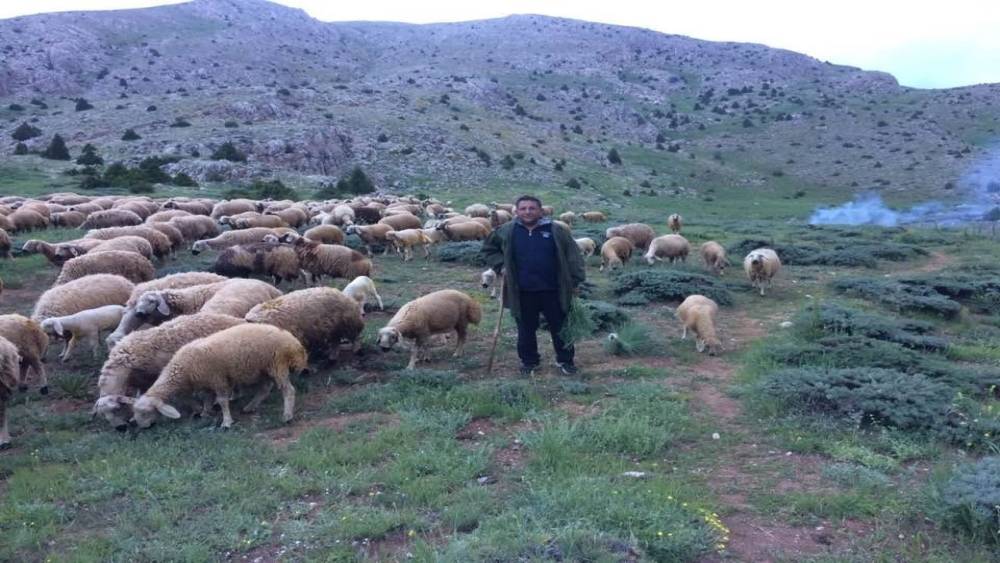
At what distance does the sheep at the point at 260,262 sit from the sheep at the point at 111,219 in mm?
6565

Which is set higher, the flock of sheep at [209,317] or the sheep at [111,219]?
the flock of sheep at [209,317]

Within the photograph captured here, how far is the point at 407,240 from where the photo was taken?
18.8 m

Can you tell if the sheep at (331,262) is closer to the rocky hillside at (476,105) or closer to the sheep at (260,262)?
the sheep at (260,262)

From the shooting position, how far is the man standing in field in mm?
8914

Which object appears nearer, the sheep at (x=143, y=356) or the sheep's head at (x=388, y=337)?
the sheep at (x=143, y=356)

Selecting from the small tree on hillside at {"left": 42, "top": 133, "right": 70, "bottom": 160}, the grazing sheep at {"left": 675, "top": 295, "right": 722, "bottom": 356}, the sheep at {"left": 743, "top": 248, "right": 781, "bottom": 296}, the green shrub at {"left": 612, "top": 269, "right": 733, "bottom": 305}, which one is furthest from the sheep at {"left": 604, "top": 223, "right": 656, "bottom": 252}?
the small tree on hillside at {"left": 42, "top": 133, "right": 70, "bottom": 160}

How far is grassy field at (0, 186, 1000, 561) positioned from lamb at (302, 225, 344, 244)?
8.28m

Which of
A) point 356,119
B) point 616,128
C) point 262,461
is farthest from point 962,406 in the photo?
point 616,128

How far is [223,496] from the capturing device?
225 inches

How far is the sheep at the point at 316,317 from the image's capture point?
9094mm

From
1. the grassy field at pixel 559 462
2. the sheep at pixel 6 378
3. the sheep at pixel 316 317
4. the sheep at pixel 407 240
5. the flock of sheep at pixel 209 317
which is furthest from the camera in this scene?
the sheep at pixel 407 240

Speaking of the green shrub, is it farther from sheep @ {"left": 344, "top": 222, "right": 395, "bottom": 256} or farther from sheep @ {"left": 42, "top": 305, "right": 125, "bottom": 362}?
sheep @ {"left": 42, "top": 305, "right": 125, "bottom": 362}

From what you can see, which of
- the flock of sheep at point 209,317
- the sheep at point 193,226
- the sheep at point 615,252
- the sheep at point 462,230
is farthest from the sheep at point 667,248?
the sheep at point 193,226

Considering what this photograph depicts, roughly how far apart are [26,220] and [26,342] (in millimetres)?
13636
